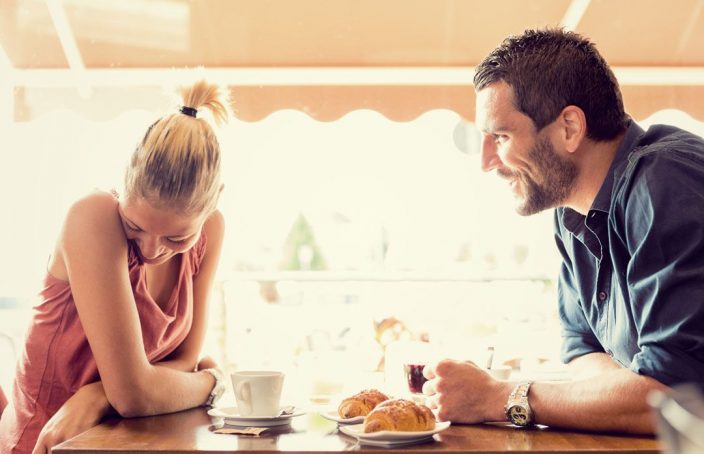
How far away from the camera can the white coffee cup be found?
1333 mm

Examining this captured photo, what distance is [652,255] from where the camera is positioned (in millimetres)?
1290

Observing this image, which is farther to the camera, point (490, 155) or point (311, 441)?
point (490, 155)

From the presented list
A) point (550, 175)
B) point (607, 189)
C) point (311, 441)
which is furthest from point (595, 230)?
point (311, 441)

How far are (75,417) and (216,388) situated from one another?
12.4 inches

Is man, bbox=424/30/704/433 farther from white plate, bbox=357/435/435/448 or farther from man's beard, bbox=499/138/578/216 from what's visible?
white plate, bbox=357/435/435/448

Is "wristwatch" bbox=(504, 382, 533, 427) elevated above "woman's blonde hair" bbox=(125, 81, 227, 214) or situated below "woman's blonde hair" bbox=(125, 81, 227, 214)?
below

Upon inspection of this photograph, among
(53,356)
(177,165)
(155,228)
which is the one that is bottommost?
(53,356)

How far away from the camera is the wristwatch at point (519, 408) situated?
1.28 m

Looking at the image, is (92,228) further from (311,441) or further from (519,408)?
(519,408)

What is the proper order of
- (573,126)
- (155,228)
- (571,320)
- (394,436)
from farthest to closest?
(571,320) < (573,126) < (155,228) < (394,436)

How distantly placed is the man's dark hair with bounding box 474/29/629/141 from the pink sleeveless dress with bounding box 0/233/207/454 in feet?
2.89

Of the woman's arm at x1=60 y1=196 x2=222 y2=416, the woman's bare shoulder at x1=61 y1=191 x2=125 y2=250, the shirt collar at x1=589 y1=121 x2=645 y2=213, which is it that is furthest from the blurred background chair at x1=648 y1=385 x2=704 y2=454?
the woman's bare shoulder at x1=61 y1=191 x2=125 y2=250

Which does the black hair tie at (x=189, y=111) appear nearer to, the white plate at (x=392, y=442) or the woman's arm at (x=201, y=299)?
the woman's arm at (x=201, y=299)

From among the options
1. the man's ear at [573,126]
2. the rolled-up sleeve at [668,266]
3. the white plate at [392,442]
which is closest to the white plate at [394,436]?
the white plate at [392,442]
